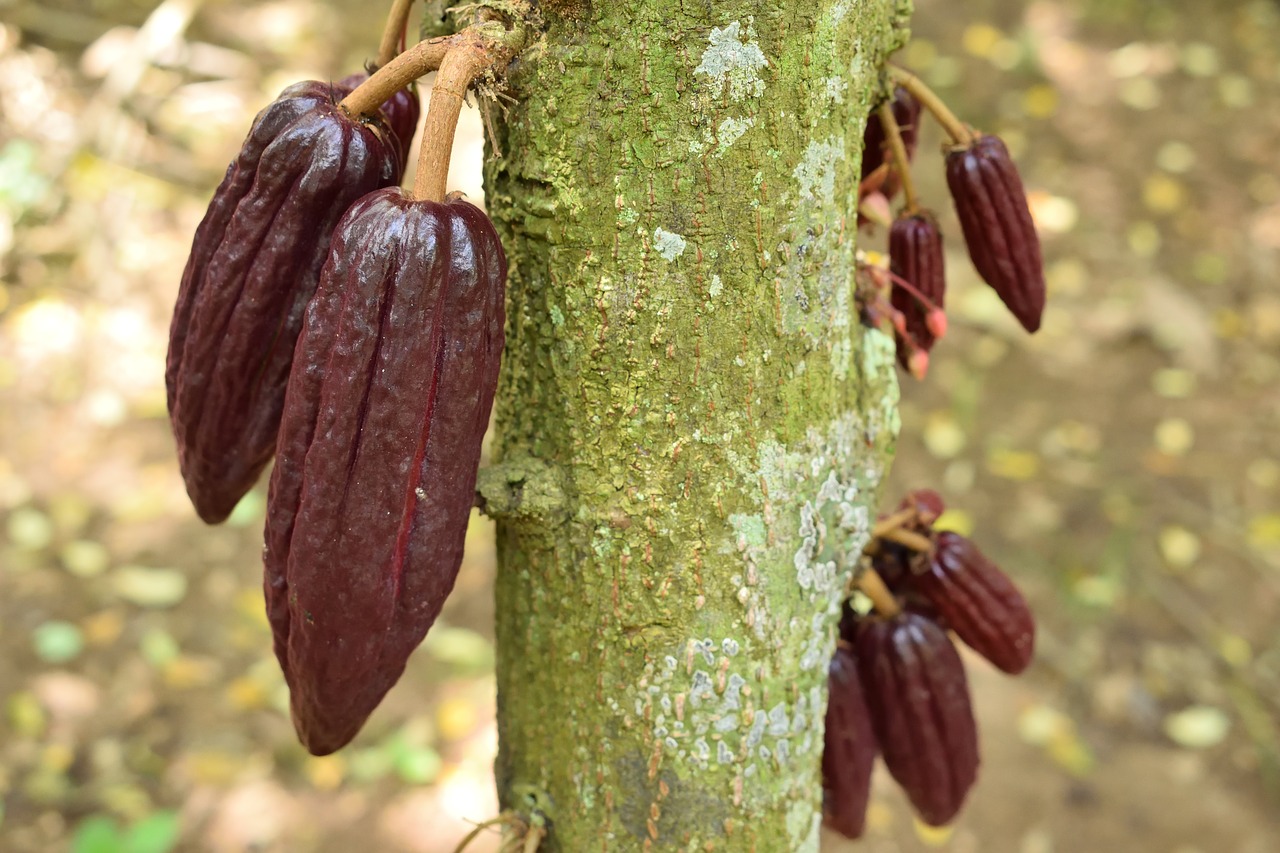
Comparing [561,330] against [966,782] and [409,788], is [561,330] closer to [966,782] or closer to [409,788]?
[966,782]

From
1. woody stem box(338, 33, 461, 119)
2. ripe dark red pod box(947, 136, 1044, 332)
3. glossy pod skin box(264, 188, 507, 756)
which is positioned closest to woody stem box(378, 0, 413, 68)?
woody stem box(338, 33, 461, 119)

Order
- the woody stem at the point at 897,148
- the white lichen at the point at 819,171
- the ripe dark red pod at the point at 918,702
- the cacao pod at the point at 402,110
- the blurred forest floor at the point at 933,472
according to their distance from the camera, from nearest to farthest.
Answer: the white lichen at the point at 819,171, the cacao pod at the point at 402,110, the woody stem at the point at 897,148, the ripe dark red pod at the point at 918,702, the blurred forest floor at the point at 933,472

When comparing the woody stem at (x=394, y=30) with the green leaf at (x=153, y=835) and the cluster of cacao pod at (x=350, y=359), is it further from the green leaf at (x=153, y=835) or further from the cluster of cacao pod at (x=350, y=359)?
the green leaf at (x=153, y=835)

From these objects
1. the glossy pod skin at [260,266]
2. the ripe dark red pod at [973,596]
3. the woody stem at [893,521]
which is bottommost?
the ripe dark red pod at [973,596]

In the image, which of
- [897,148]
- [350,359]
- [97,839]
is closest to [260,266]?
[350,359]

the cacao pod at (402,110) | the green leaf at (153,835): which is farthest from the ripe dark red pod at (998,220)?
the green leaf at (153,835)

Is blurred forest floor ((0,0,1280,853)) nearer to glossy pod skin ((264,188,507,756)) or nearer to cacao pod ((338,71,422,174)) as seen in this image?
cacao pod ((338,71,422,174))

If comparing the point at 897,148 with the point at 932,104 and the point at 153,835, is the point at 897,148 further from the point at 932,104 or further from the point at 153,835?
the point at 153,835
